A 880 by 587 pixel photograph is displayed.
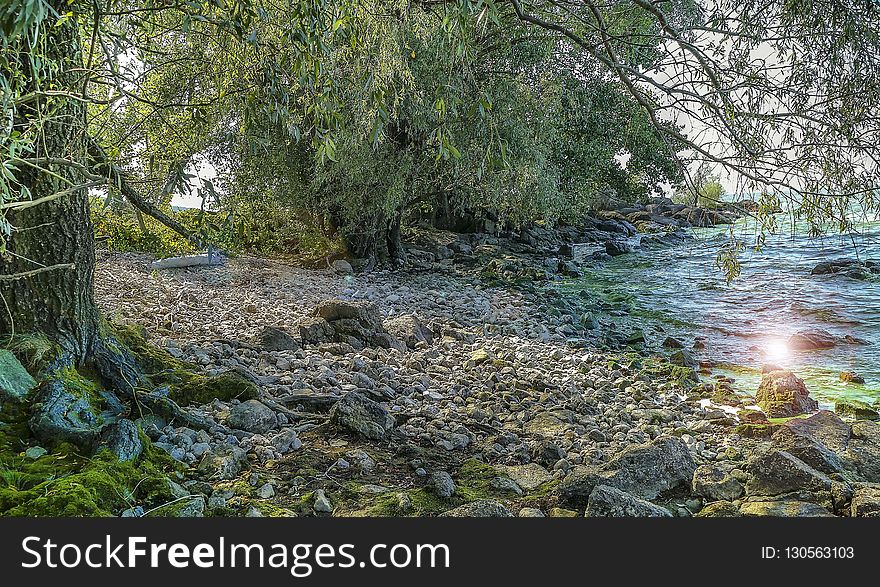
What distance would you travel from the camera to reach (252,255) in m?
18.5

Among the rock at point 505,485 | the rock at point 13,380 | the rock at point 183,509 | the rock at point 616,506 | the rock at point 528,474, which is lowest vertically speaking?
the rock at point 528,474

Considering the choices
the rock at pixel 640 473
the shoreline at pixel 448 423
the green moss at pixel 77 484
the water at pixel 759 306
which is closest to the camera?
the green moss at pixel 77 484

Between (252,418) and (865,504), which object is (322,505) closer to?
(252,418)

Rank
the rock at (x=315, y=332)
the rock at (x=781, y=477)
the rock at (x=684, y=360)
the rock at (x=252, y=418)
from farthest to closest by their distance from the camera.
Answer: the rock at (x=684, y=360) → the rock at (x=315, y=332) → the rock at (x=252, y=418) → the rock at (x=781, y=477)

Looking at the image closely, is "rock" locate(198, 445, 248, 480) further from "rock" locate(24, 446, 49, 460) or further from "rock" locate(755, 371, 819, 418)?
"rock" locate(755, 371, 819, 418)

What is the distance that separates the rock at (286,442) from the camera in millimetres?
5395

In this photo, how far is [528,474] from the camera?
18.7 feet

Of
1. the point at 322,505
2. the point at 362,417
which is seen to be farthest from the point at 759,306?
the point at 322,505

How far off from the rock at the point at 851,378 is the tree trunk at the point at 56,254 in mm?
10089

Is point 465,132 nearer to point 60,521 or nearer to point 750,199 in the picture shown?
point 750,199

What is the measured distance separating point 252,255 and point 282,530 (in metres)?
15.6

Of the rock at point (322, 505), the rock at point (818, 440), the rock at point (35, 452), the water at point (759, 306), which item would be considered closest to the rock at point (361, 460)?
the rock at point (322, 505)

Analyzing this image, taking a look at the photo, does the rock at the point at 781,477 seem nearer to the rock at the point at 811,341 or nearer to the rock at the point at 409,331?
the rock at the point at 409,331

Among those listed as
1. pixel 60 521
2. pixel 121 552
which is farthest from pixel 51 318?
pixel 121 552
